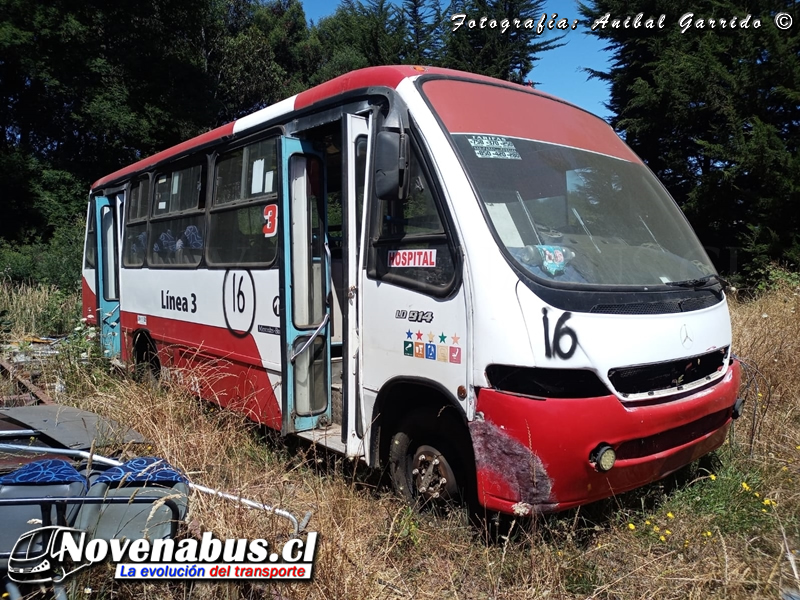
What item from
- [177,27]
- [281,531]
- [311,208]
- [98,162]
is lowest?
[281,531]

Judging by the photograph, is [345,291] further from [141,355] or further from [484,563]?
[141,355]

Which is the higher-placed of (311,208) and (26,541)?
(311,208)

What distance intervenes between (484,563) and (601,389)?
110 centimetres

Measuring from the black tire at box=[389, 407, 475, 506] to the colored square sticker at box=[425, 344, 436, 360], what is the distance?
12.0 inches

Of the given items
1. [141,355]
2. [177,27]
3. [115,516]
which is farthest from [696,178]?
[177,27]

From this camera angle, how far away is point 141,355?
7551 mm

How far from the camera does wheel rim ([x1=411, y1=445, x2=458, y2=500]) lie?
140 inches

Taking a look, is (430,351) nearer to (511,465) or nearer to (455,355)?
(455,355)

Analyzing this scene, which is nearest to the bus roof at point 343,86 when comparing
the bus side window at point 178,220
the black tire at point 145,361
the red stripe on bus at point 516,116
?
the red stripe on bus at point 516,116

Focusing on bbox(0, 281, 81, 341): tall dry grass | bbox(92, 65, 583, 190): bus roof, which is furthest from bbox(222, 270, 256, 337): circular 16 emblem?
bbox(0, 281, 81, 341): tall dry grass

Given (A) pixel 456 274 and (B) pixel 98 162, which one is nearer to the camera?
(A) pixel 456 274

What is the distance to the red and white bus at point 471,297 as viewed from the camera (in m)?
3.11

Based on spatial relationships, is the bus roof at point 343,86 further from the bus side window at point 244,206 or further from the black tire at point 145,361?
the black tire at point 145,361

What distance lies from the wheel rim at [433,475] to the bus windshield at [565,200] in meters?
1.24
